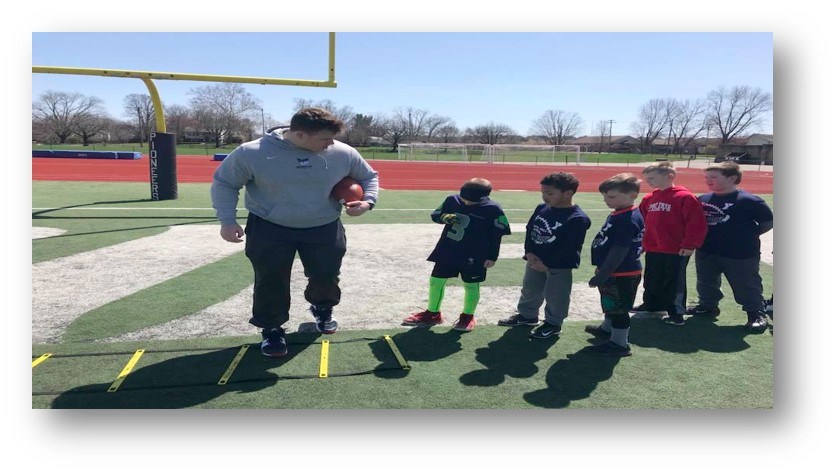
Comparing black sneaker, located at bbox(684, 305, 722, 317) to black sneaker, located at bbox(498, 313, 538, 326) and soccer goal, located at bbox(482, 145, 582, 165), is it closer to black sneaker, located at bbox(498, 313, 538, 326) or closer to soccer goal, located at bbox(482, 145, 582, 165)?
black sneaker, located at bbox(498, 313, 538, 326)

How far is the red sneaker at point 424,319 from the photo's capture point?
430 cm

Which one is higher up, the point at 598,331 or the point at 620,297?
the point at 620,297

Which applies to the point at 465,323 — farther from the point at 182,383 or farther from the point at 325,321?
the point at 182,383

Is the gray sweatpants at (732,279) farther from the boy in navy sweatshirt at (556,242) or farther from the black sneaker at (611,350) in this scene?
the boy in navy sweatshirt at (556,242)

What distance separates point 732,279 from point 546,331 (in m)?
1.81

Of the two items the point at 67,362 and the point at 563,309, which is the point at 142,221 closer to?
the point at 67,362

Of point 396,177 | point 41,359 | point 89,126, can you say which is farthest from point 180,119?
point 41,359

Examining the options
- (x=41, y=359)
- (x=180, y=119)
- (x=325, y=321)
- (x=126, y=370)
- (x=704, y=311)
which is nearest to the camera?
(x=126, y=370)

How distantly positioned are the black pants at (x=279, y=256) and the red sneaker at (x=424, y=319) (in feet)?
2.71

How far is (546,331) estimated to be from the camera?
13.3ft

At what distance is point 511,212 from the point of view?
36.8 feet

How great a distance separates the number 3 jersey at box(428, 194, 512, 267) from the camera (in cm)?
415

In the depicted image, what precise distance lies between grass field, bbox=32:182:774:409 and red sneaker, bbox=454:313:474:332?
0.25ft

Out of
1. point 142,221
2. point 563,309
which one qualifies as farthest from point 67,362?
point 142,221
